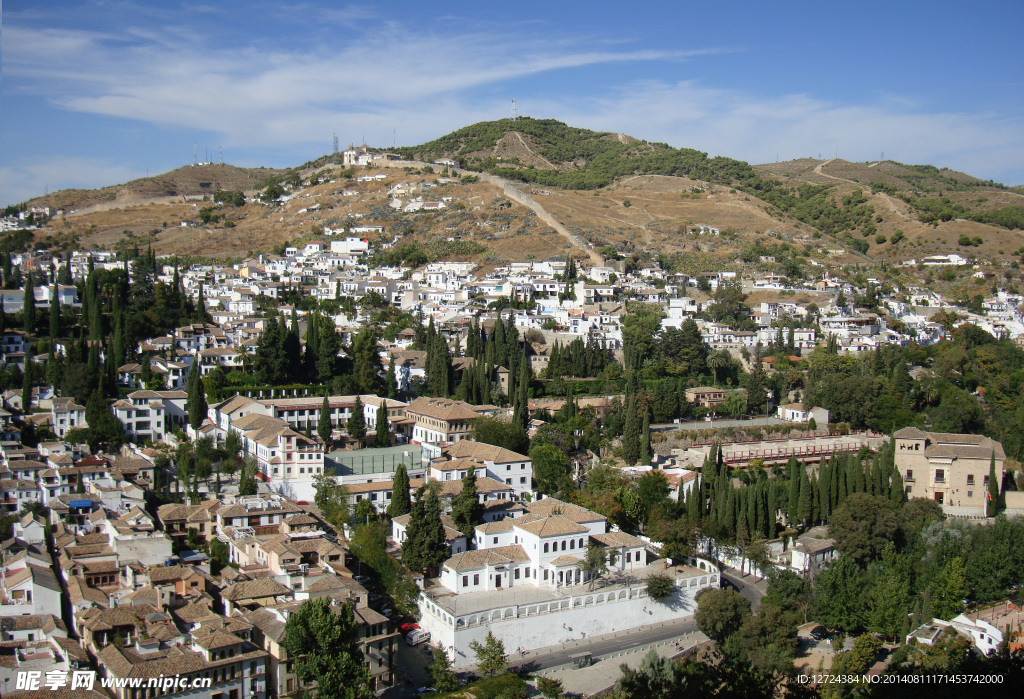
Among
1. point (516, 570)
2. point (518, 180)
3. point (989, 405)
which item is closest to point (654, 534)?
point (516, 570)

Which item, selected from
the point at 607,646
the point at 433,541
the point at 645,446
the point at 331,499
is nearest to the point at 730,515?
the point at 645,446

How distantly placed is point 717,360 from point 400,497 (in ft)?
74.6

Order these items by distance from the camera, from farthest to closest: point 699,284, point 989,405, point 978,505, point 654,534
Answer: point 699,284
point 989,405
point 978,505
point 654,534

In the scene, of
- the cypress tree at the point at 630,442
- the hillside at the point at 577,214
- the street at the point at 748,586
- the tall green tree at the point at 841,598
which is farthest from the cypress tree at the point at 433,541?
the hillside at the point at 577,214

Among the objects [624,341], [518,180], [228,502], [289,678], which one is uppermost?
[518,180]

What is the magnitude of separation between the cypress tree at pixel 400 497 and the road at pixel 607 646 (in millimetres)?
6882

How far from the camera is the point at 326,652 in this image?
20.1 meters

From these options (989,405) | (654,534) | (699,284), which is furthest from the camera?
(699,284)

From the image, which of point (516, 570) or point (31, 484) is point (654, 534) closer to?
point (516, 570)

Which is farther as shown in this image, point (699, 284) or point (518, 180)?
point (518, 180)

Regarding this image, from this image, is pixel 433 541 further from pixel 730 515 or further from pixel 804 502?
pixel 804 502

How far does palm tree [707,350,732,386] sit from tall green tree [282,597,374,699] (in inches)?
1170

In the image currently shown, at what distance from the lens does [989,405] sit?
147 feet

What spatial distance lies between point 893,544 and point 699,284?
35.1m
